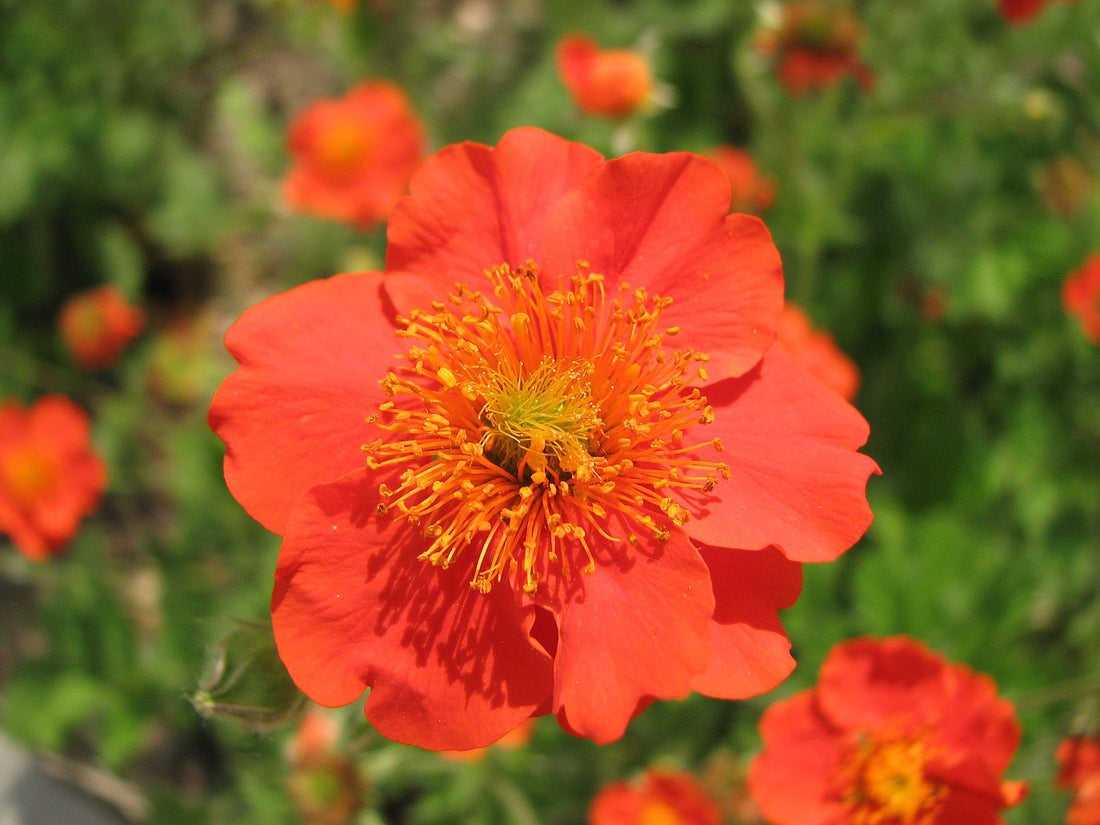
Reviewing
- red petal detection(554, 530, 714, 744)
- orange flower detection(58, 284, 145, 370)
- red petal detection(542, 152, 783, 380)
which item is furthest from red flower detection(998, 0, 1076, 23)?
orange flower detection(58, 284, 145, 370)

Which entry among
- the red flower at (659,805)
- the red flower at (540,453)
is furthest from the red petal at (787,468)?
the red flower at (659,805)

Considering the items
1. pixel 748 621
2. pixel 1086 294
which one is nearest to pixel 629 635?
pixel 748 621

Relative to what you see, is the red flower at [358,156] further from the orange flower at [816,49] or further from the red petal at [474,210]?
the red petal at [474,210]

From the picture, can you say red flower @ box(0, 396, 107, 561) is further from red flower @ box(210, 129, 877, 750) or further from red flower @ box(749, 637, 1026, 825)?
red flower @ box(749, 637, 1026, 825)

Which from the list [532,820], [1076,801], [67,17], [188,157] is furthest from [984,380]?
[67,17]

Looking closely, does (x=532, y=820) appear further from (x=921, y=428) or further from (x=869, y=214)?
(x=869, y=214)
